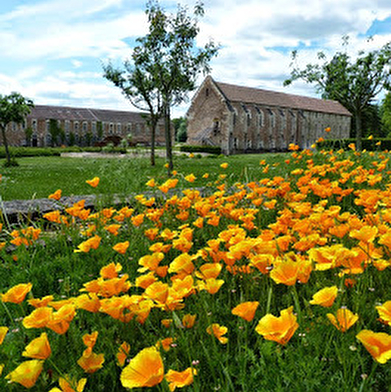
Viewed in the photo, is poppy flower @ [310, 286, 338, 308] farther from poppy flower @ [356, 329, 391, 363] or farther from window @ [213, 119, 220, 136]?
window @ [213, 119, 220, 136]

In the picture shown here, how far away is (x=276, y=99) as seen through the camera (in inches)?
2110

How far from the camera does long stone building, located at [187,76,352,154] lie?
45.2 metres

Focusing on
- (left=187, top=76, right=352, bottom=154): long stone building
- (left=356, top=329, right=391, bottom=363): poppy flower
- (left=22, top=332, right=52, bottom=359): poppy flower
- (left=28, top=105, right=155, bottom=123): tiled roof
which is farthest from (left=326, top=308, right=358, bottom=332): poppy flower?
(left=28, top=105, right=155, bottom=123): tiled roof

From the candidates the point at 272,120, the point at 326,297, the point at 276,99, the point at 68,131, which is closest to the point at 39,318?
the point at 326,297

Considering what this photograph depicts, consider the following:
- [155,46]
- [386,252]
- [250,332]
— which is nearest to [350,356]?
[250,332]

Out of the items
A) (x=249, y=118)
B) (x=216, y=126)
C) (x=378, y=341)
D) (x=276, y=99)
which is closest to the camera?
(x=378, y=341)

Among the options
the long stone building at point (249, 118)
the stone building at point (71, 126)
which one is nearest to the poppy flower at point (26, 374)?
the long stone building at point (249, 118)

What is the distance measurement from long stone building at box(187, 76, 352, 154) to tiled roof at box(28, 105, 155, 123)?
61.5 feet

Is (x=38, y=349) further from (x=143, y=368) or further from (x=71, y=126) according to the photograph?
(x=71, y=126)

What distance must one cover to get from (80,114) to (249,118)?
35.5 metres

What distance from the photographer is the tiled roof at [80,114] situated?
64438mm

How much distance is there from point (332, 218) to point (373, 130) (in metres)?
68.0

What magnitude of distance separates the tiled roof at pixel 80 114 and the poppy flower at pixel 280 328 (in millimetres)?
62811

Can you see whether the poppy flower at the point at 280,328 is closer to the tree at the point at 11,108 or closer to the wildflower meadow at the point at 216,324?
the wildflower meadow at the point at 216,324
